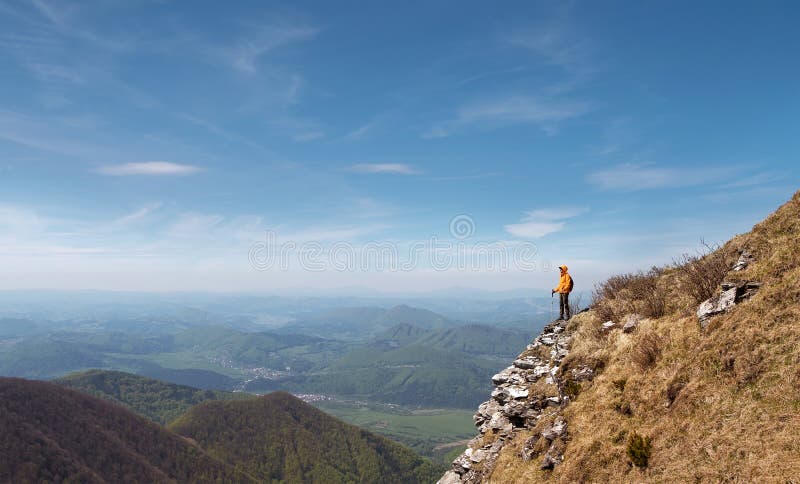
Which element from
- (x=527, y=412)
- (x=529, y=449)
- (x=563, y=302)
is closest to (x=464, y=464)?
(x=527, y=412)

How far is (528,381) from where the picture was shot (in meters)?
20.5

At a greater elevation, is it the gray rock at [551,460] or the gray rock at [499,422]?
the gray rock at [551,460]

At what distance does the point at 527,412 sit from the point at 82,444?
191436mm

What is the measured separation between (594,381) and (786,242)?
30.8 ft

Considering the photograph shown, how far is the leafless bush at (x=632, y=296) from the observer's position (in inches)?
695

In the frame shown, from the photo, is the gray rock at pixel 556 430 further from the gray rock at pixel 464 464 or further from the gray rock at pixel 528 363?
the gray rock at pixel 528 363

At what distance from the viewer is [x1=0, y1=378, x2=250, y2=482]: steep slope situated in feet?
403

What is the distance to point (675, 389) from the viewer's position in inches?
475

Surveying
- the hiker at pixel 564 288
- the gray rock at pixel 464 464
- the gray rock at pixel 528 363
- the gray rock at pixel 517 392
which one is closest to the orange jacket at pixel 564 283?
the hiker at pixel 564 288

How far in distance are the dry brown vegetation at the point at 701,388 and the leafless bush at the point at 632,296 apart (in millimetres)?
156

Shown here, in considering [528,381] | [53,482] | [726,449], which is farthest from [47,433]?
[726,449]

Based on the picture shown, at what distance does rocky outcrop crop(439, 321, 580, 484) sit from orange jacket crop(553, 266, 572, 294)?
2.80 meters

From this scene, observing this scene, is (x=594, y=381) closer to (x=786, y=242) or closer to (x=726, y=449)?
(x=726, y=449)

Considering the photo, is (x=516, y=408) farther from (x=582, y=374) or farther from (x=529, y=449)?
(x=582, y=374)
